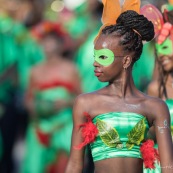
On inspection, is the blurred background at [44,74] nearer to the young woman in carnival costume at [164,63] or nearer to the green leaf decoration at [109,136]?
the young woman in carnival costume at [164,63]

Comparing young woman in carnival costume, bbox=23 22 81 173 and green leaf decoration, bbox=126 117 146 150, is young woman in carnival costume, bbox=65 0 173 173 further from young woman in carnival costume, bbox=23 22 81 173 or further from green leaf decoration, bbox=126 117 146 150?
young woman in carnival costume, bbox=23 22 81 173

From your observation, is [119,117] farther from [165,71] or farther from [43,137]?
[43,137]

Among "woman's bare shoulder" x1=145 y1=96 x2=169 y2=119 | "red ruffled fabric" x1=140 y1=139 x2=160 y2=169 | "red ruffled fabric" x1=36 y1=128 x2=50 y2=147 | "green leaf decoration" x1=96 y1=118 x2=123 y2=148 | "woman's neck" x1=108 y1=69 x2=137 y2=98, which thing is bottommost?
"red ruffled fabric" x1=140 y1=139 x2=160 y2=169

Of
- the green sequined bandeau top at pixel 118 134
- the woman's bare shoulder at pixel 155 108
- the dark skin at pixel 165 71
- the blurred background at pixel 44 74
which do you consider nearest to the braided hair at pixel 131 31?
the woman's bare shoulder at pixel 155 108

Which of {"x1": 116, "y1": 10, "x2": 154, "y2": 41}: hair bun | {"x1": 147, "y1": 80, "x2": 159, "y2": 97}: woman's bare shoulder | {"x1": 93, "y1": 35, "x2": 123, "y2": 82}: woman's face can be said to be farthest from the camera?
{"x1": 147, "y1": 80, "x2": 159, "y2": 97}: woman's bare shoulder

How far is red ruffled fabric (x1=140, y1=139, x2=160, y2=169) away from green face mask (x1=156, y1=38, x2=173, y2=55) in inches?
74.7

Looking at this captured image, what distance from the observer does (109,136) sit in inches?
191

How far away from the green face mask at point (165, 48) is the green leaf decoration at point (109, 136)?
205cm

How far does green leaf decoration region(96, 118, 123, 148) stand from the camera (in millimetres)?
4855

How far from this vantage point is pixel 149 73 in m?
8.02

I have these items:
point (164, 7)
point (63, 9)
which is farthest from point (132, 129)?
point (63, 9)

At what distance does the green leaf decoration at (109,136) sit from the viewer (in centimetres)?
486

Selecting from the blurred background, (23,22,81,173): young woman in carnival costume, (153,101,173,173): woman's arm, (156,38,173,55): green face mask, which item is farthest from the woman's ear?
(23,22,81,173): young woman in carnival costume

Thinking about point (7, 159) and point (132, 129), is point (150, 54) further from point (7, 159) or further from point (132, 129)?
point (132, 129)
